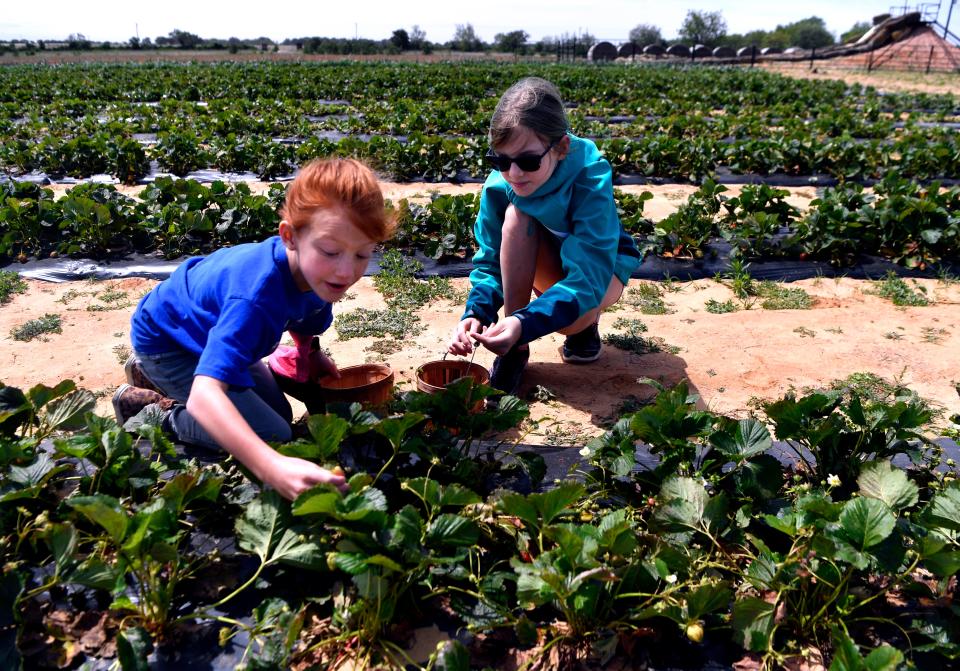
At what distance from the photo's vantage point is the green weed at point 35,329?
3822 mm

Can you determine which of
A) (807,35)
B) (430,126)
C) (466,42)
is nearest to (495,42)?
(466,42)

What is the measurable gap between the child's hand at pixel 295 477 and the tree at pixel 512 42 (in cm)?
6229

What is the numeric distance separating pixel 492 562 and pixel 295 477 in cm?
56

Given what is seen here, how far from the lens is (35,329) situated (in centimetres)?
388

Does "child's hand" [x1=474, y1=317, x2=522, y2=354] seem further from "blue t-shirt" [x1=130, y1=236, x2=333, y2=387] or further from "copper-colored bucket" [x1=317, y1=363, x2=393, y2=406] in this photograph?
"blue t-shirt" [x1=130, y1=236, x2=333, y2=387]

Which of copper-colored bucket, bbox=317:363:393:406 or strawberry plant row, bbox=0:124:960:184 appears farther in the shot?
strawberry plant row, bbox=0:124:960:184

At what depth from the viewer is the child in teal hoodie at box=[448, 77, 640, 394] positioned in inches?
103

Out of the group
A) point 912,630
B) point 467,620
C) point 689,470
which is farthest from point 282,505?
point 912,630

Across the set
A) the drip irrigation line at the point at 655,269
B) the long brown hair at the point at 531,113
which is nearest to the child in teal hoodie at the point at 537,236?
the long brown hair at the point at 531,113

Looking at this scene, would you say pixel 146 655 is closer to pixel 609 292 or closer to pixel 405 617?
pixel 405 617

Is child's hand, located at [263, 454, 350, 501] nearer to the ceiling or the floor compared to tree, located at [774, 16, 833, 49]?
nearer to the floor

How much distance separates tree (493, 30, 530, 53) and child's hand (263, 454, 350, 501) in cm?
6229

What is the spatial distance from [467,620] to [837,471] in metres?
1.19

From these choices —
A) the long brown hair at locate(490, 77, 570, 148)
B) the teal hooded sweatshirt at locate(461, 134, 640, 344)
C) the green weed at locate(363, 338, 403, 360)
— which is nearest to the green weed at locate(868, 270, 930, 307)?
the teal hooded sweatshirt at locate(461, 134, 640, 344)
